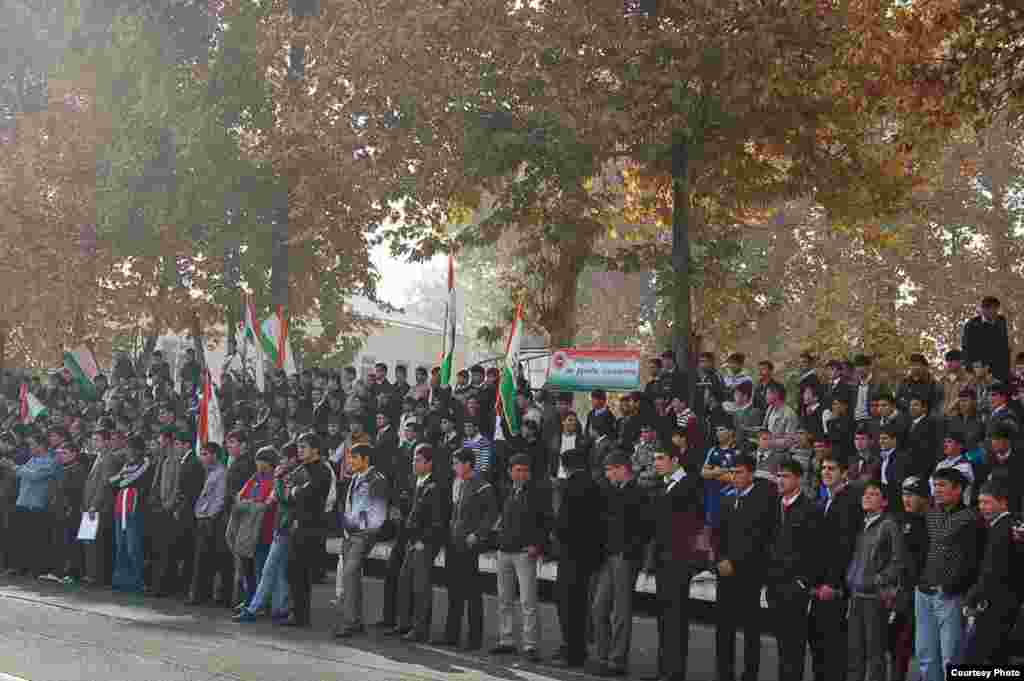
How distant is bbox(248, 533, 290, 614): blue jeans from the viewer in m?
16.9

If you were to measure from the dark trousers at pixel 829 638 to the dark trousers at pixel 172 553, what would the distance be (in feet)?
30.4

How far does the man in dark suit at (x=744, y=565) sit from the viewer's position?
1320 cm

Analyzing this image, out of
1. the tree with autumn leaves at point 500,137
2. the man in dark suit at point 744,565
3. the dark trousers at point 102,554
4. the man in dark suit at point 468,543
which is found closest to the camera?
the man in dark suit at point 744,565

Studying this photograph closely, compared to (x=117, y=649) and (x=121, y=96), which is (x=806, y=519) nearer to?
(x=117, y=649)

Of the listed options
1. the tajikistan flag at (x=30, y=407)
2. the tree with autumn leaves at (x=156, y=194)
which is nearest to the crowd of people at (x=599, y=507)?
the tajikistan flag at (x=30, y=407)

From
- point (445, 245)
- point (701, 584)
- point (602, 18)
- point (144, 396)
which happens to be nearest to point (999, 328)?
point (701, 584)

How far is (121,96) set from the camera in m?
33.8

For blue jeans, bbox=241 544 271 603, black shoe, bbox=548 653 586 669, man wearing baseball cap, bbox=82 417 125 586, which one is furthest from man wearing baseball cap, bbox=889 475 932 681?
man wearing baseball cap, bbox=82 417 125 586

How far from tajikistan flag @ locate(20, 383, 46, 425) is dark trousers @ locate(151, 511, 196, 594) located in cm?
832

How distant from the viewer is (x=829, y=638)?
12594mm

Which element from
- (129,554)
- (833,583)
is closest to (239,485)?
(129,554)

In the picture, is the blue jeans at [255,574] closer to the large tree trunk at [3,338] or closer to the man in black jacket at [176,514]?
the man in black jacket at [176,514]

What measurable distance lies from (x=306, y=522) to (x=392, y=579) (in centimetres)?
120

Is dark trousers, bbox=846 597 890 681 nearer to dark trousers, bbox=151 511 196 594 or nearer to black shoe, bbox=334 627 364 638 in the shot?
black shoe, bbox=334 627 364 638
